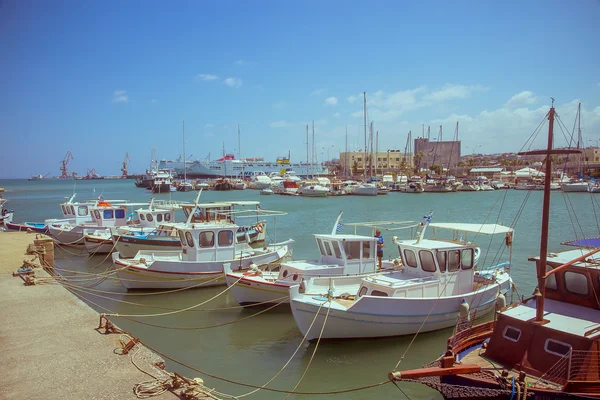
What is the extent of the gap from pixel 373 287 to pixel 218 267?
28.4 feet

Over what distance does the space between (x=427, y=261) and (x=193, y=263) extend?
10.4 metres

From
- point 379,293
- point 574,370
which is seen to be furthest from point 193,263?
point 574,370

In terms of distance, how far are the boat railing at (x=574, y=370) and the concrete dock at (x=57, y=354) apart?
699cm

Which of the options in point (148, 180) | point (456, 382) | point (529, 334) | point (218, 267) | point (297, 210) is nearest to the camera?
point (456, 382)

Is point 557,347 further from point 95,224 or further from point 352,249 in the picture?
point 95,224

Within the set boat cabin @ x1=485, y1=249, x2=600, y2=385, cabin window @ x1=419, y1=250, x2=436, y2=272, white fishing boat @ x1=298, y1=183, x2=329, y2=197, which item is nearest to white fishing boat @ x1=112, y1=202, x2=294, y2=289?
cabin window @ x1=419, y1=250, x2=436, y2=272

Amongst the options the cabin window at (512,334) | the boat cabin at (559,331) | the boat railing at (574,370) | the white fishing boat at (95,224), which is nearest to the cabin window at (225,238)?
the boat cabin at (559,331)

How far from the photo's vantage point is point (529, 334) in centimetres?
900

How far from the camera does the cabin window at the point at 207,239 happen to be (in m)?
19.7

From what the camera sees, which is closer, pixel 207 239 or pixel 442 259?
pixel 442 259

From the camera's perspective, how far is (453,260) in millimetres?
13992

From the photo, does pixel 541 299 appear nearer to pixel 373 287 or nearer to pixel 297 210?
pixel 373 287

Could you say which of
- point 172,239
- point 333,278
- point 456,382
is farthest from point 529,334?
point 172,239

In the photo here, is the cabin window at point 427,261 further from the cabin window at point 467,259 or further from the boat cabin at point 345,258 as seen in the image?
the boat cabin at point 345,258
